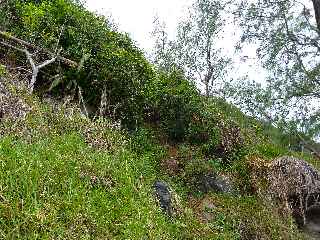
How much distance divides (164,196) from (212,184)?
301cm

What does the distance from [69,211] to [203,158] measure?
7221 mm

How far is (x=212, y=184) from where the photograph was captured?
13.5 metres

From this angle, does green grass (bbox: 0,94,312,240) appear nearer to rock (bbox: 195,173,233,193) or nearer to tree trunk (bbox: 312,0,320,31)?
rock (bbox: 195,173,233,193)

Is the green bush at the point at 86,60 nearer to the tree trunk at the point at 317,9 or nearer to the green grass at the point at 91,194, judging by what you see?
the green grass at the point at 91,194

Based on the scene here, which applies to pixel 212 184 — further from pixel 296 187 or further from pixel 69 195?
pixel 69 195

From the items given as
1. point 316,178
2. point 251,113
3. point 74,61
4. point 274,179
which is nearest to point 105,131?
point 74,61

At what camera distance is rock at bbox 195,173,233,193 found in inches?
528

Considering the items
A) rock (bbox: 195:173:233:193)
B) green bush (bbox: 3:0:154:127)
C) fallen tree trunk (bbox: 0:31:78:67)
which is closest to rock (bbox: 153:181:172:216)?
rock (bbox: 195:173:233:193)

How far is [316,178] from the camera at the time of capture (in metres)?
15.5

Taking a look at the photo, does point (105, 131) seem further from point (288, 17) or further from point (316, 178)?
point (288, 17)

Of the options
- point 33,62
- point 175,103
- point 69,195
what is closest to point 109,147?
point 69,195

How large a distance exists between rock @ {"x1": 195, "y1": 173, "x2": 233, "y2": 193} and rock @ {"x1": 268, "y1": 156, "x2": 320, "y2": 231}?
3.97 feet

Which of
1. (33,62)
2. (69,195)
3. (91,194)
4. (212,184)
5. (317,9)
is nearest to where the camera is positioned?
(69,195)

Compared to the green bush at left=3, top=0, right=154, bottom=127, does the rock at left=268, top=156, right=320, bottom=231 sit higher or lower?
lower
